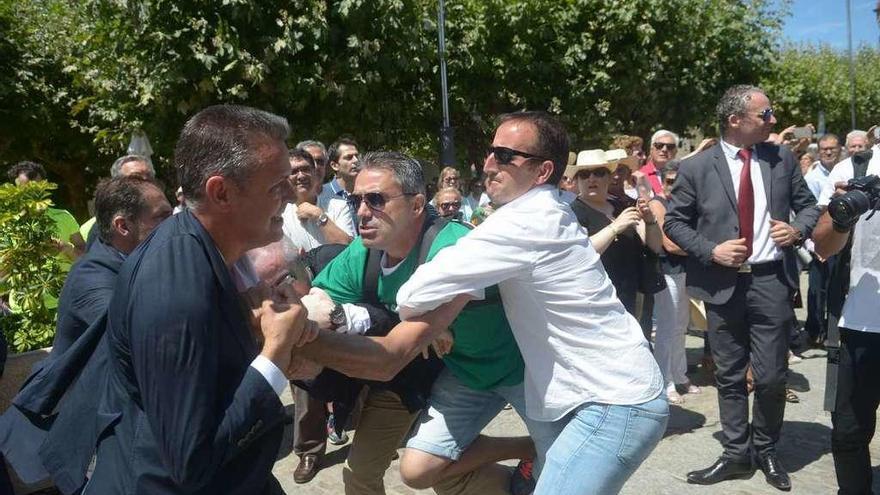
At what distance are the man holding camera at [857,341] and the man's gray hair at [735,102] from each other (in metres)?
0.90

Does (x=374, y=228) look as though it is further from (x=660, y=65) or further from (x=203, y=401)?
(x=660, y=65)

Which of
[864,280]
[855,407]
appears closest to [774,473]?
[855,407]

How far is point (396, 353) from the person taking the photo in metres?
2.51

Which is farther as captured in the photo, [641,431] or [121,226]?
[121,226]

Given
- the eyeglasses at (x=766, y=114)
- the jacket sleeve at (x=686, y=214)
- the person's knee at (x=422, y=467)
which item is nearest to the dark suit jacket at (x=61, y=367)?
the person's knee at (x=422, y=467)

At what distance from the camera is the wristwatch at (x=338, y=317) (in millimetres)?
2756

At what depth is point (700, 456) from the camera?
195 inches

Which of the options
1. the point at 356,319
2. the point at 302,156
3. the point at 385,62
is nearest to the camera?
the point at 356,319

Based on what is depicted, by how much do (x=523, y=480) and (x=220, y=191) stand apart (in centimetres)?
227

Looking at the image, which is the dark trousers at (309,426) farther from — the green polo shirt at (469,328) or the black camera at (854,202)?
the black camera at (854,202)

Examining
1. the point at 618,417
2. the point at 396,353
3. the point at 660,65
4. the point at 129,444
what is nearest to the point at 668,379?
the point at 618,417

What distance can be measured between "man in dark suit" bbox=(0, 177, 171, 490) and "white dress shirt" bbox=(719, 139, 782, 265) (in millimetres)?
3250

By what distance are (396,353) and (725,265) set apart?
2.66 metres

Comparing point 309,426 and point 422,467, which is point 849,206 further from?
point 309,426
